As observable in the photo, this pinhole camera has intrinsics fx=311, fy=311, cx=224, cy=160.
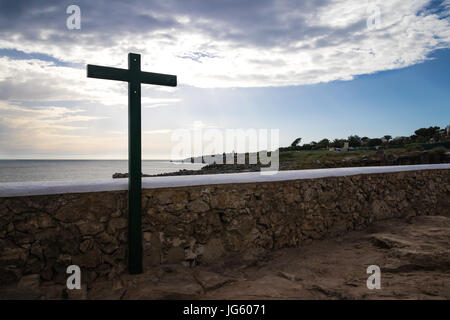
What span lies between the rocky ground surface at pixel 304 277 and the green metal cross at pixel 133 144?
303 millimetres

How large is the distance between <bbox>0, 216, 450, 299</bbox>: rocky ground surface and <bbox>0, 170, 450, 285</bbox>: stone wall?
0.50 ft

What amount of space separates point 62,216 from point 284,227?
2.80m

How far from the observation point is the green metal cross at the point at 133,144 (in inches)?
135

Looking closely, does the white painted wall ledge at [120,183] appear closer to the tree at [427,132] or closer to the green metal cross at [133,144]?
the green metal cross at [133,144]

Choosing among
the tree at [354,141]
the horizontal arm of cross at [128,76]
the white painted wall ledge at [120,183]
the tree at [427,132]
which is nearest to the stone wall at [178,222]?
the white painted wall ledge at [120,183]

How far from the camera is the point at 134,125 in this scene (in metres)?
3.52

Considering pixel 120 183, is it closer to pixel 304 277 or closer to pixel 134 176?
pixel 134 176

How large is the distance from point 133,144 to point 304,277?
2427 mm

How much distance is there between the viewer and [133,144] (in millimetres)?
3512

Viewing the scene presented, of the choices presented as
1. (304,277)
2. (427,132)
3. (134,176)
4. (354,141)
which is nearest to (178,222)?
(134,176)

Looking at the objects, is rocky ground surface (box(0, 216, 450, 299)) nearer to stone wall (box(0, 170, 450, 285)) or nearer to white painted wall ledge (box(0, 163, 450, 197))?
stone wall (box(0, 170, 450, 285))

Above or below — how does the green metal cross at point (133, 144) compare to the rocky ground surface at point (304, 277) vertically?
above
